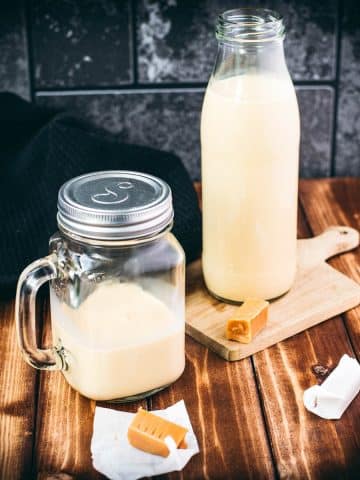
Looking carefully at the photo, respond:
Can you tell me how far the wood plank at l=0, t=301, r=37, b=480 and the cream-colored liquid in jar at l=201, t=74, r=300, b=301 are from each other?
28 centimetres

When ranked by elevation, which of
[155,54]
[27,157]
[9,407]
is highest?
[155,54]

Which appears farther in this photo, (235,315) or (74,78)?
(74,78)

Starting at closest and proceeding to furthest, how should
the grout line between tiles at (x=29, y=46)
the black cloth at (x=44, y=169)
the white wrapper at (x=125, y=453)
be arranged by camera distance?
the white wrapper at (x=125, y=453) < the black cloth at (x=44, y=169) < the grout line between tiles at (x=29, y=46)

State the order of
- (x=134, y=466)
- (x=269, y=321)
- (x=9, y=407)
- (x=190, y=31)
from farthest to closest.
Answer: (x=190, y=31)
(x=269, y=321)
(x=9, y=407)
(x=134, y=466)

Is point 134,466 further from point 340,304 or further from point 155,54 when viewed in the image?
point 155,54

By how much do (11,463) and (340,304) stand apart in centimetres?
49

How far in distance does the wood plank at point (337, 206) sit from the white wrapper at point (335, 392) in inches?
10.2

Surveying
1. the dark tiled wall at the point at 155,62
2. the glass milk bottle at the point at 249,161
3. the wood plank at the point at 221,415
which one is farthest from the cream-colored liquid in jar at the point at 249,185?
the dark tiled wall at the point at 155,62

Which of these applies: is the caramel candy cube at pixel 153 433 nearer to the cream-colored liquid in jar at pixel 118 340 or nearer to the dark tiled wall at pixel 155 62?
the cream-colored liquid in jar at pixel 118 340

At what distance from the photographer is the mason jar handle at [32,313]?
0.96 metres

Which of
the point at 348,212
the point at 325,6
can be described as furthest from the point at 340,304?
the point at 325,6

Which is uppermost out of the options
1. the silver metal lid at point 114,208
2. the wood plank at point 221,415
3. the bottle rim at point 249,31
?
the bottle rim at point 249,31

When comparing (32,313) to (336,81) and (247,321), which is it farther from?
(336,81)

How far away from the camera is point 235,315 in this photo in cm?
107
